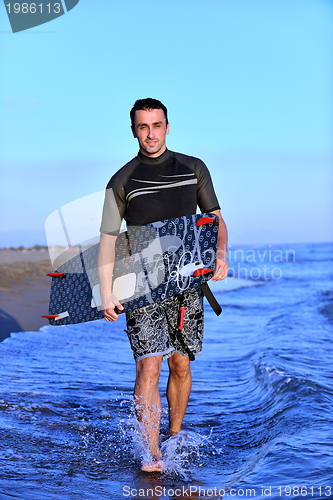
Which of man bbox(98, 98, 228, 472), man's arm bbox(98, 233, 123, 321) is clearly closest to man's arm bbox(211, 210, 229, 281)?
man bbox(98, 98, 228, 472)

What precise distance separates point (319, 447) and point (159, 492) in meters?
1.03

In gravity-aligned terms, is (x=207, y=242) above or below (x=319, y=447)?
above

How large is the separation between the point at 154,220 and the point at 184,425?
1.58 metres

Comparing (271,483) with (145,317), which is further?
(145,317)

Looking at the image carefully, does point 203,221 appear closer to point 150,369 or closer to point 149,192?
point 149,192

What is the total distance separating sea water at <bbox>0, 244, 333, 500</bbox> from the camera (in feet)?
8.56

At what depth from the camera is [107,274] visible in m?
3.01

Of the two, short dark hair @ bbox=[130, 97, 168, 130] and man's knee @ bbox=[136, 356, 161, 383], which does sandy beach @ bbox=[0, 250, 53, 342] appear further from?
short dark hair @ bbox=[130, 97, 168, 130]

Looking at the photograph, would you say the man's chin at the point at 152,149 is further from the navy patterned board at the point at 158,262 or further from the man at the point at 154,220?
the navy patterned board at the point at 158,262

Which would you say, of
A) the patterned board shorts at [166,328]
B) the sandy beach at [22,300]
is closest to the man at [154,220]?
the patterned board shorts at [166,328]

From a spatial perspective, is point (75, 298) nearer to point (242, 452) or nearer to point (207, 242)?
point (207, 242)

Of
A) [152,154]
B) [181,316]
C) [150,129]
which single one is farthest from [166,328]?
[150,129]

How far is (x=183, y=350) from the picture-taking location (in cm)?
323

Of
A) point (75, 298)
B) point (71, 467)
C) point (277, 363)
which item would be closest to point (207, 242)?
point (75, 298)
